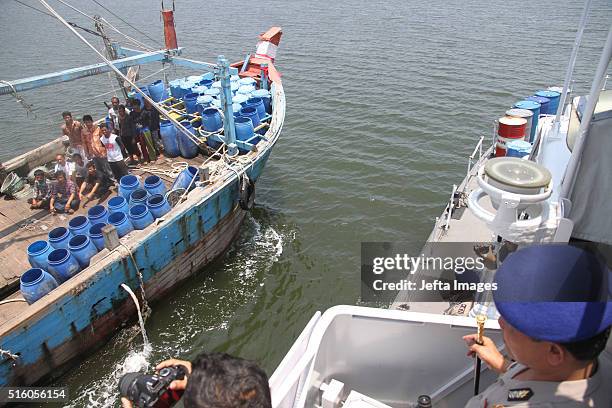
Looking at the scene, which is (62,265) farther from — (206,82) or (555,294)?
(206,82)

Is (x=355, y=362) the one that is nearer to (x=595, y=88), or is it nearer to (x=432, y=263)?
(x=595, y=88)

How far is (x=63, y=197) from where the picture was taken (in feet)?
30.8

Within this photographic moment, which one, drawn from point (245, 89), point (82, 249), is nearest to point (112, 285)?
point (82, 249)

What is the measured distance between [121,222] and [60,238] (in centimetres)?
104

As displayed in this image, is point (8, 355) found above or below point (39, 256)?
below

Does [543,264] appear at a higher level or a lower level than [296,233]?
higher

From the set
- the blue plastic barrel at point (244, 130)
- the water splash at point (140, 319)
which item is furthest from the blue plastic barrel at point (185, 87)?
the water splash at point (140, 319)

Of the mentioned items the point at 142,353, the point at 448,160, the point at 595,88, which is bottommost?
the point at 142,353

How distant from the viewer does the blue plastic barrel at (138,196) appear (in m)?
8.61

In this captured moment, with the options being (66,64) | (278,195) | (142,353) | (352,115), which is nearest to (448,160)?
(352,115)

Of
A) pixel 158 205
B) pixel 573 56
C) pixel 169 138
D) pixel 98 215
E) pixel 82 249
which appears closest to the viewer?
pixel 573 56

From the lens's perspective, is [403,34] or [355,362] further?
[403,34]

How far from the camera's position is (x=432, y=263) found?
307 inches

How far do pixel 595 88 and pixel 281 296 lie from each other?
742 centimetres
